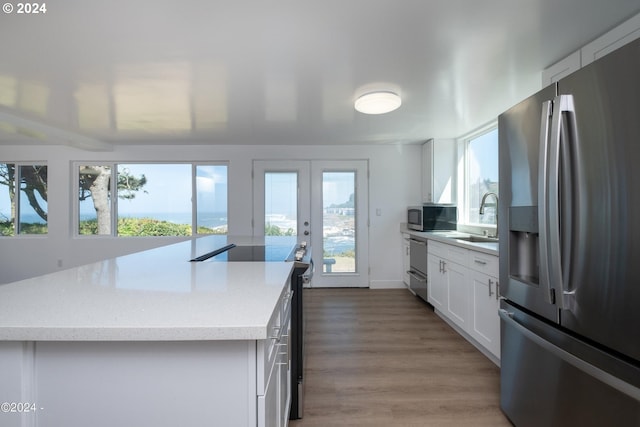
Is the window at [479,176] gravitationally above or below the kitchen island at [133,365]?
above

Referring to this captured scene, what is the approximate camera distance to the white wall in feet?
14.0

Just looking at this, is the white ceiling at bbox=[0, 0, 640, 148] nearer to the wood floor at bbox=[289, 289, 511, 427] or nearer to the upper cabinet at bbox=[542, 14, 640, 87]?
the upper cabinet at bbox=[542, 14, 640, 87]

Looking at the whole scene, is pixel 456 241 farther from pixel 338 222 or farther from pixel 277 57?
pixel 277 57

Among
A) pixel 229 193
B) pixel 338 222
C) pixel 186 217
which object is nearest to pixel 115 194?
pixel 186 217

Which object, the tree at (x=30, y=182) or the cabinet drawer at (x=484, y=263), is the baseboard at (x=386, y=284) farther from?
the tree at (x=30, y=182)

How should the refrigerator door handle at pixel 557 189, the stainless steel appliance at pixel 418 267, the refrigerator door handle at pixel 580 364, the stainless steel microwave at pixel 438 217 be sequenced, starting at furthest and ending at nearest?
the stainless steel microwave at pixel 438 217, the stainless steel appliance at pixel 418 267, the refrigerator door handle at pixel 557 189, the refrigerator door handle at pixel 580 364

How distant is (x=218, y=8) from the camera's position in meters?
1.41

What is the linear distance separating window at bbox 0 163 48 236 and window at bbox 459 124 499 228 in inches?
246

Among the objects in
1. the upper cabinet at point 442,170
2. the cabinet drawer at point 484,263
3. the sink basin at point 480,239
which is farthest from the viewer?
the upper cabinet at point 442,170

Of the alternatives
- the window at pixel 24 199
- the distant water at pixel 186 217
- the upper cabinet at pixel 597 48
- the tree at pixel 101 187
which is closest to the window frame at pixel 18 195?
the window at pixel 24 199

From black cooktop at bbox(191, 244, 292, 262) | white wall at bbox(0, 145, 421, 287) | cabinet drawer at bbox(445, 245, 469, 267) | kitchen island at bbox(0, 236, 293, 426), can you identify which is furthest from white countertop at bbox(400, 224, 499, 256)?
kitchen island at bbox(0, 236, 293, 426)

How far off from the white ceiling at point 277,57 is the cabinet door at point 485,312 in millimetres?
1600

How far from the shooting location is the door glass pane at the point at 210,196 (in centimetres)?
443

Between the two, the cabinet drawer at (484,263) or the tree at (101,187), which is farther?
the tree at (101,187)
